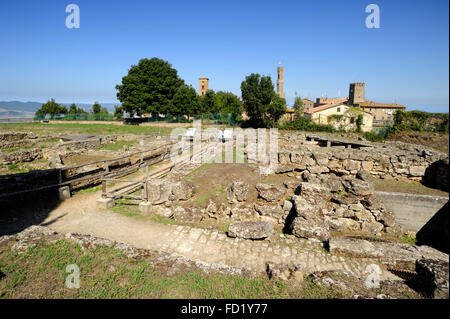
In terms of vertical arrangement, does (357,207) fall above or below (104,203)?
below

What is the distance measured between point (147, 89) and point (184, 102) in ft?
22.9

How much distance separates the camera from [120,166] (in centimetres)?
1497

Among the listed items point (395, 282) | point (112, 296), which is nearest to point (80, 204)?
point (112, 296)

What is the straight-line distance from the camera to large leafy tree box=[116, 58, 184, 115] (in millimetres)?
42969

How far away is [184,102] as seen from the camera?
4516 cm

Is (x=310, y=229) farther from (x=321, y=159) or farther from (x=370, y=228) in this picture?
(x=321, y=159)

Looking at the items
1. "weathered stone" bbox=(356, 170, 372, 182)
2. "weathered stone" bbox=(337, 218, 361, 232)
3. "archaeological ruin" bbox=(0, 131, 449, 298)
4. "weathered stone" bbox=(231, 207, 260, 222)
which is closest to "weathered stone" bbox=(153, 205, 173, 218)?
"archaeological ruin" bbox=(0, 131, 449, 298)

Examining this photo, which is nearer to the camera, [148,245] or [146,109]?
[148,245]

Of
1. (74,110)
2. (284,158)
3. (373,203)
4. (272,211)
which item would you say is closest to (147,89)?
(74,110)

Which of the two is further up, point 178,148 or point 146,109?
point 146,109

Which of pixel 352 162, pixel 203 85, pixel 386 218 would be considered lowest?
pixel 386 218

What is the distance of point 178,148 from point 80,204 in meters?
9.30

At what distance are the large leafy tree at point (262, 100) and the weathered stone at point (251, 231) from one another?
2756 cm
